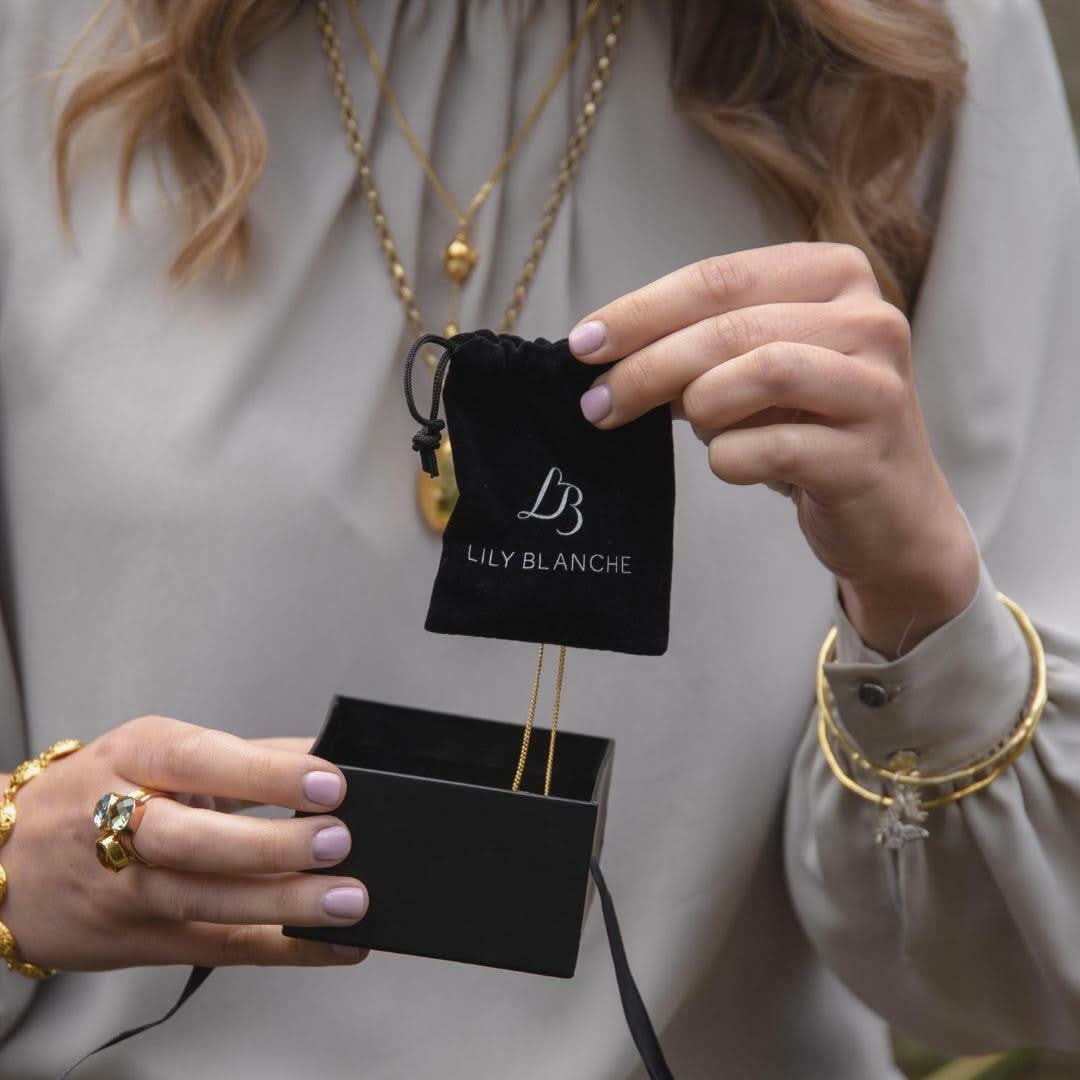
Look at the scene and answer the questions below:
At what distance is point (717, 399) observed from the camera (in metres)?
0.72

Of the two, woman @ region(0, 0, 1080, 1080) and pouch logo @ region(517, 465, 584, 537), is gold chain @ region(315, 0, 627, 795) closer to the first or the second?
woman @ region(0, 0, 1080, 1080)

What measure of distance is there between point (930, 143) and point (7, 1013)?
99cm

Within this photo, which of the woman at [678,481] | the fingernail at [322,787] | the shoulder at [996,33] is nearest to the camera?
the fingernail at [322,787]

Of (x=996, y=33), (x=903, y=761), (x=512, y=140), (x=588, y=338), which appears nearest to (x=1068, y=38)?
(x=996, y=33)

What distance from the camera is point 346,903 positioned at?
0.72m

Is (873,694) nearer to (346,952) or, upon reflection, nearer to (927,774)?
(927,774)

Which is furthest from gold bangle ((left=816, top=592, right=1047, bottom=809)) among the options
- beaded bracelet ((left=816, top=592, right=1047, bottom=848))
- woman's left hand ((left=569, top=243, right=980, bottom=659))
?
woman's left hand ((left=569, top=243, right=980, bottom=659))

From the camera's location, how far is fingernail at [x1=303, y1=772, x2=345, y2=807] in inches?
27.6

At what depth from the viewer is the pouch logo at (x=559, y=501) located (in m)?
0.75

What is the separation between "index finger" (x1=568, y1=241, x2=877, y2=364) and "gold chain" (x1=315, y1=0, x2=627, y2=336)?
1.12 ft

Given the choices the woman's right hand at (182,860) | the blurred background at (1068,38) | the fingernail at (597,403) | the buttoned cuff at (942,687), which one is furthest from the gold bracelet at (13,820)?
the blurred background at (1068,38)

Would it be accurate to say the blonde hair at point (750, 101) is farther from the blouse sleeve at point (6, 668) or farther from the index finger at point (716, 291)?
the index finger at point (716, 291)

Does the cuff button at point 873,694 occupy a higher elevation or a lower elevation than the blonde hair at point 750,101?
lower

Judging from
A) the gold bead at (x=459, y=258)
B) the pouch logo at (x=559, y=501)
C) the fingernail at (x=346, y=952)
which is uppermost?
the gold bead at (x=459, y=258)
